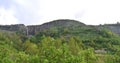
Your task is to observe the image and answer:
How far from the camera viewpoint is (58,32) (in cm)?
19975

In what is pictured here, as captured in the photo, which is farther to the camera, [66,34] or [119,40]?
[66,34]

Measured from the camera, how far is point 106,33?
620ft

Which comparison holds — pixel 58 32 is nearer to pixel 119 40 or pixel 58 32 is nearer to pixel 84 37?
pixel 84 37

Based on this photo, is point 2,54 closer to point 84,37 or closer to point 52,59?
point 52,59

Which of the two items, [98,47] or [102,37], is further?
[102,37]

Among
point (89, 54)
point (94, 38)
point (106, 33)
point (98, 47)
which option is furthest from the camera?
point (106, 33)

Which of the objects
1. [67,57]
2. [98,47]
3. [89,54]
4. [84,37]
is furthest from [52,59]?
[84,37]

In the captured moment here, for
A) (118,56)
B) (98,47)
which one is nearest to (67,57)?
(118,56)

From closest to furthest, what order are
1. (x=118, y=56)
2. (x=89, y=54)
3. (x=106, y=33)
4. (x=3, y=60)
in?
1. (x=3, y=60)
2. (x=89, y=54)
3. (x=118, y=56)
4. (x=106, y=33)

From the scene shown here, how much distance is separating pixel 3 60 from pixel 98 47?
349ft

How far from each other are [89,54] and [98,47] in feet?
324

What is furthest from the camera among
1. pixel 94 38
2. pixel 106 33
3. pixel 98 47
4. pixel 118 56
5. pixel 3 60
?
pixel 106 33

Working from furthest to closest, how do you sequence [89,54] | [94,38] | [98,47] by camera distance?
[94,38] < [98,47] < [89,54]

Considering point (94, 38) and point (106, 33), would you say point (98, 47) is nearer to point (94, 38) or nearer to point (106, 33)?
point (94, 38)
